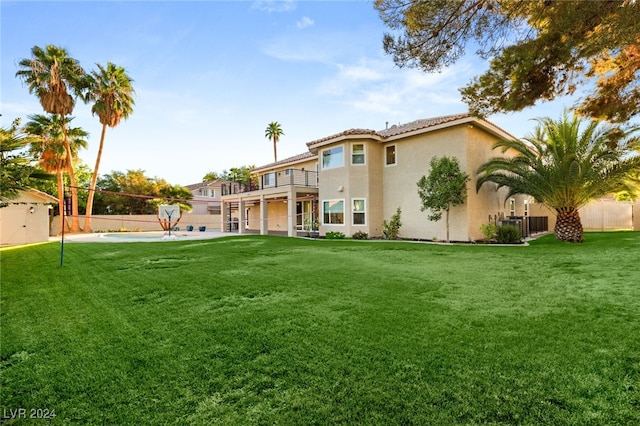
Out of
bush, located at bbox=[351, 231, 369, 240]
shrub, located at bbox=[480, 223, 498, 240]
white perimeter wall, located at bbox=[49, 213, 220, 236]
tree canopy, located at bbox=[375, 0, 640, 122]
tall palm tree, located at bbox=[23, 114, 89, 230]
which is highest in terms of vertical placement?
tall palm tree, located at bbox=[23, 114, 89, 230]

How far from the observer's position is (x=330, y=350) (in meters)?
3.61

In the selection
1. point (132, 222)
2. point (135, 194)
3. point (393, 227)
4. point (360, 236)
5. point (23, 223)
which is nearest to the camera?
point (393, 227)

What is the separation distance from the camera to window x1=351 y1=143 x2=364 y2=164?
1884 centimetres

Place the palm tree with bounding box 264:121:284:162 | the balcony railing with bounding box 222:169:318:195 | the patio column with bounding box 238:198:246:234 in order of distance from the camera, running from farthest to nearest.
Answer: the palm tree with bounding box 264:121:284:162
the patio column with bounding box 238:198:246:234
the balcony railing with bounding box 222:169:318:195

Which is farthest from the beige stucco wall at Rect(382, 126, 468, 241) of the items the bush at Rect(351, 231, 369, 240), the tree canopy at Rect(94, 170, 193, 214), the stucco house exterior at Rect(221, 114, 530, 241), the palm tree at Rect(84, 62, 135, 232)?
the tree canopy at Rect(94, 170, 193, 214)

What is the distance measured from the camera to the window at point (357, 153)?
18844mm

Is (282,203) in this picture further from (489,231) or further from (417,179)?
(489,231)

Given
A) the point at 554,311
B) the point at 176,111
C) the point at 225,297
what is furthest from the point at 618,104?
the point at 176,111

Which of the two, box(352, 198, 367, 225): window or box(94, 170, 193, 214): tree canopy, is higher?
box(94, 170, 193, 214): tree canopy

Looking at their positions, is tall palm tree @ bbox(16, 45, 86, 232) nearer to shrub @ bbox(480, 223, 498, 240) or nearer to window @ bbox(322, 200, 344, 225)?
window @ bbox(322, 200, 344, 225)

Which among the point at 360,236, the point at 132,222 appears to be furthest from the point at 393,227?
the point at 132,222

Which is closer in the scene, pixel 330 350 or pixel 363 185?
pixel 330 350

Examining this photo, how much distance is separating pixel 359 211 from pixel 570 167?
9.94 m

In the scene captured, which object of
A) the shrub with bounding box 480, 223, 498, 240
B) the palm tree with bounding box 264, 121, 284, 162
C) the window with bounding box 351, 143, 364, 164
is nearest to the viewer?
the shrub with bounding box 480, 223, 498, 240
